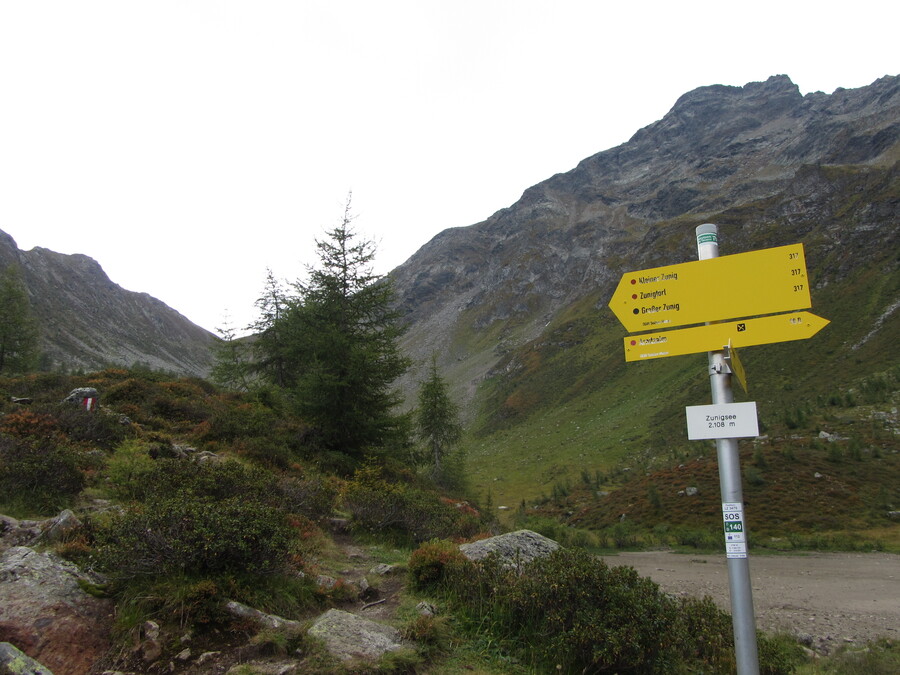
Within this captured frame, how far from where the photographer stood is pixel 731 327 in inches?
134

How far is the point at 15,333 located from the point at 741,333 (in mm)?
44986

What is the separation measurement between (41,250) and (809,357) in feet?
847

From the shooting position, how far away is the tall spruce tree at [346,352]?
15.3 m

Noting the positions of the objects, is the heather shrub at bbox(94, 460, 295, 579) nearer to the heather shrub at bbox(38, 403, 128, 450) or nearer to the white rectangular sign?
the white rectangular sign

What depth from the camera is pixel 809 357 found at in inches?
1698

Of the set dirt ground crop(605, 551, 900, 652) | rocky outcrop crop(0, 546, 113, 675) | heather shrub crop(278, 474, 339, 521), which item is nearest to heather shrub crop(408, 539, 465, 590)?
heather shrub crop(278, 474, 339, 521)

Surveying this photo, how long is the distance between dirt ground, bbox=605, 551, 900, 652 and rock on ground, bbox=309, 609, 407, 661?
27.9 ft

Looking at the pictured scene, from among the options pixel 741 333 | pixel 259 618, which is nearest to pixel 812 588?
pixel 741 333

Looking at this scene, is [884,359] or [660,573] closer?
[660,573]

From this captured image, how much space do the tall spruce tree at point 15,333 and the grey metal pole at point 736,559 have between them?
42.5 m

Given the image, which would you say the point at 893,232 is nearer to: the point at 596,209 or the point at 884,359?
the point at 884,359

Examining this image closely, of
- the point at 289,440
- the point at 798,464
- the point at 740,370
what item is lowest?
the point at 798,464

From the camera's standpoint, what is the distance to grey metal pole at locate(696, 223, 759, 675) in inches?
120

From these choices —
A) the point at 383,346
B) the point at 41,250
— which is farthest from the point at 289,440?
the point at 41,250
